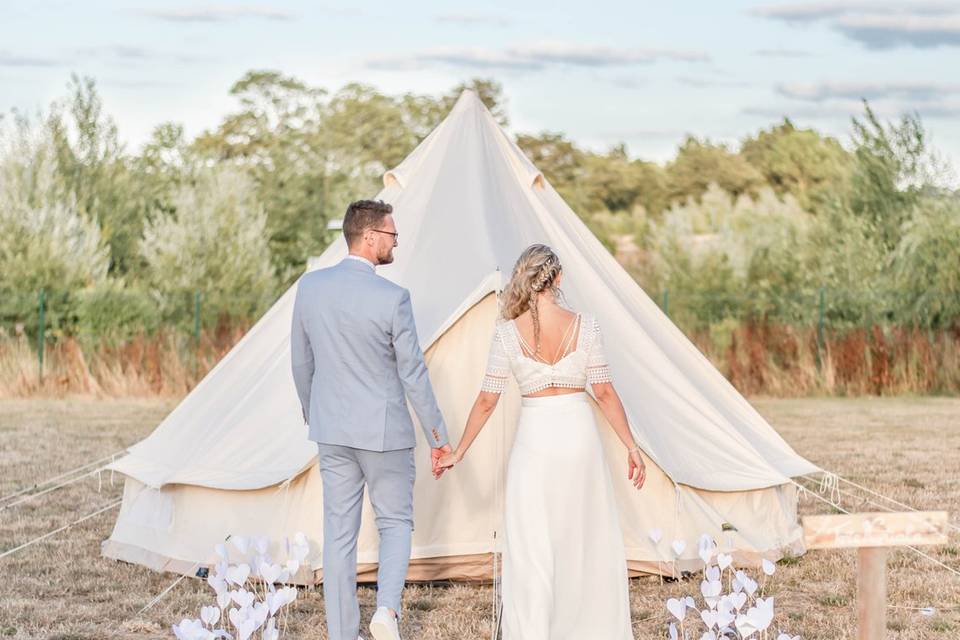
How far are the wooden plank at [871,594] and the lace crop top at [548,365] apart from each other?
1452 mm

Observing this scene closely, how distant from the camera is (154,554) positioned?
6605mm

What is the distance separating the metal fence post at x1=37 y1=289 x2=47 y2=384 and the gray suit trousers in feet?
A: 43.1

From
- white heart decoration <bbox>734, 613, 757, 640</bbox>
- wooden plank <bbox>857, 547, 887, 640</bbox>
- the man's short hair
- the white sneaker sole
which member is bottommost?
the white sneaker sole

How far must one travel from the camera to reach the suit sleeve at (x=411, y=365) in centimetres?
470

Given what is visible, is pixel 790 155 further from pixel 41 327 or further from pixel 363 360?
pixel 363 360

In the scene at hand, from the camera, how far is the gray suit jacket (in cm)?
469

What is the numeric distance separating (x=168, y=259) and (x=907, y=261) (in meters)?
11.9

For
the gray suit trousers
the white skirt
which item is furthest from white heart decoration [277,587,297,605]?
the white skirt

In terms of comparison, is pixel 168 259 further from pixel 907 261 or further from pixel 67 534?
pixel 67 534

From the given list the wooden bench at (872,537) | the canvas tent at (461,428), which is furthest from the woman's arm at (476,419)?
the wooden bench at (872,537)

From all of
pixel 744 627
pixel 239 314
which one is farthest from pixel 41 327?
pixel 744 627

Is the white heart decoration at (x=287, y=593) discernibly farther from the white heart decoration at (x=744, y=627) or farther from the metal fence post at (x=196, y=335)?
the metal fence post at (x=196, y=335)

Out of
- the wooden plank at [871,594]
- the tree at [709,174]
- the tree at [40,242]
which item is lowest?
the wooden plank at [871,594]

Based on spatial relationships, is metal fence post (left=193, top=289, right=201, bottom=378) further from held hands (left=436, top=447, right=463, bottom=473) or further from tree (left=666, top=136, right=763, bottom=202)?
tree (left=666, top=136, right=763, bottom=202)
